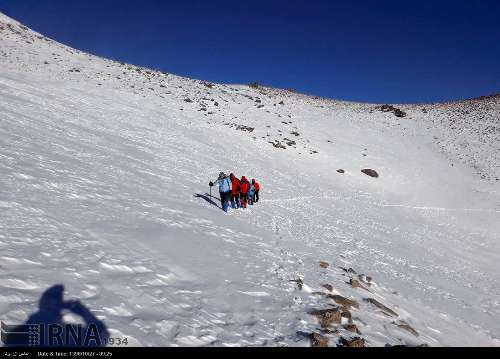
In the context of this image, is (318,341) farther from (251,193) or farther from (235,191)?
(251,193)

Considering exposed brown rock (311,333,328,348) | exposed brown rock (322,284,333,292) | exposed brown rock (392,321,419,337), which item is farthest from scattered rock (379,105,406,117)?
exposed brown rock (311,333,328,348)

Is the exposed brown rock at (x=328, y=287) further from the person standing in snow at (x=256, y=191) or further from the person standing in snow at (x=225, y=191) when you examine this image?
the person standing in snow at (x=256, y=191)

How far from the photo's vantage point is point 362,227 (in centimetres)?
1912

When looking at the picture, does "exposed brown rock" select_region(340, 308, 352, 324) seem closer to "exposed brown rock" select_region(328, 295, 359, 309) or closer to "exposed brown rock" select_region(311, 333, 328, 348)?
"exposed brown rock" select_region(328, 295, 359, 309)

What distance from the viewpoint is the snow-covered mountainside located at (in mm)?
6297

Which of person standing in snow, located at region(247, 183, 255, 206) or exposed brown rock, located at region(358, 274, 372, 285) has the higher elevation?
person standing in snow, located at region(247, 183, 255, 206)

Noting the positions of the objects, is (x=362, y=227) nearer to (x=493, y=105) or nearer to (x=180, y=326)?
(x=180, y=326)

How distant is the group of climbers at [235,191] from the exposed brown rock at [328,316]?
8301mm

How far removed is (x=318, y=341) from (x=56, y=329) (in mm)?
4095

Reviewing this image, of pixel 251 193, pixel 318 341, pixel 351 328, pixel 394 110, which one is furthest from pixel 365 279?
pixel 394 110

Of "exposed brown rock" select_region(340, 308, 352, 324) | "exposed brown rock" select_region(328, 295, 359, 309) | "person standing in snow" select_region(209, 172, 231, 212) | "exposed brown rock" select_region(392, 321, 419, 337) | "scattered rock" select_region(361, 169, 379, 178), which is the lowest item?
"exposed brown rock" select_region(392, 321, 419, 337)

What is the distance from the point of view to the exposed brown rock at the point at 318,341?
6.00 m

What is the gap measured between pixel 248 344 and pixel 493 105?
64741 mm

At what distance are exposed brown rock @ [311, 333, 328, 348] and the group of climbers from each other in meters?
9.24
